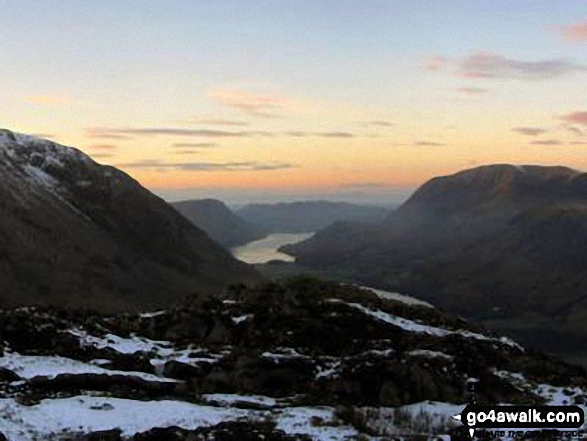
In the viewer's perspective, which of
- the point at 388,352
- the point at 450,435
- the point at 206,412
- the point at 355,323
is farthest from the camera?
the point at 355,323

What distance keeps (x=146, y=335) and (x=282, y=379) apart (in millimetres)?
13820

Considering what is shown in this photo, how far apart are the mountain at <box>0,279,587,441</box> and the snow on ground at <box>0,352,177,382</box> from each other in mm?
96

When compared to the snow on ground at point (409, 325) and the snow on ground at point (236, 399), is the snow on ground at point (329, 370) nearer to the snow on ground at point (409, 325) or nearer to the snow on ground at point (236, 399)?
the snow on ground at point (236, 399)

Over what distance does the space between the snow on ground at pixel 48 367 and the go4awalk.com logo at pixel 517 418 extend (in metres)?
16.0

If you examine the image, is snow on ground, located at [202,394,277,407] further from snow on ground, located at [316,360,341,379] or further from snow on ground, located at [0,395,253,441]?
snow on ground, located at [316,360,341,379]

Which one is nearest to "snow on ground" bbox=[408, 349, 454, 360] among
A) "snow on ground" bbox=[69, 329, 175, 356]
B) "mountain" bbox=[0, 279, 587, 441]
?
"mountain" bbox=[0, 279, 587, 441]

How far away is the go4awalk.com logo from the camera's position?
29.2m

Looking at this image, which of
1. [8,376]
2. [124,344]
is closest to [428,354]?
[124,344]

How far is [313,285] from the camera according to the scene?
2496 inches

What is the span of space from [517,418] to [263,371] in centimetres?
1452

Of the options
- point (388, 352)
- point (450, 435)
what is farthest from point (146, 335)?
point (450, 435)

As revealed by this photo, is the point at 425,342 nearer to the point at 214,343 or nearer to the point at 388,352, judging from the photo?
the point at 388,352

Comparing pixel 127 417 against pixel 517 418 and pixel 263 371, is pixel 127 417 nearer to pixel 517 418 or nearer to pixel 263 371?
pixel 263 371

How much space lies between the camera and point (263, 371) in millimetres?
41062
